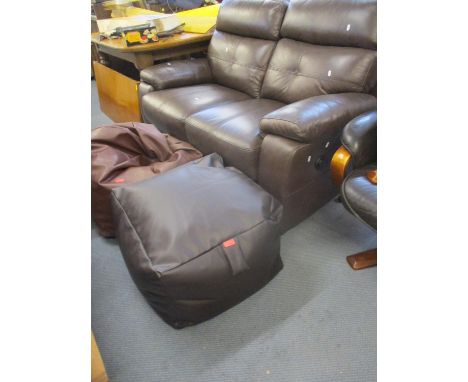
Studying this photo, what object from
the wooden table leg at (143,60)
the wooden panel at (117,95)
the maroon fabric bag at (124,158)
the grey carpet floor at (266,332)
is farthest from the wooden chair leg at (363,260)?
the wooden table leg at (143,60)

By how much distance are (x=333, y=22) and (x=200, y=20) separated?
1218 millimetres

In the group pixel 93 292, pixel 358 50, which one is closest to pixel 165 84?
pixel 358 50

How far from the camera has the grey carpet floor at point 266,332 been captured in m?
1.12

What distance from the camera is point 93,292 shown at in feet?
4.67

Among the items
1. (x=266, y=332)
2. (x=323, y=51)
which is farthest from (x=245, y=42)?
(x=266, y=332)

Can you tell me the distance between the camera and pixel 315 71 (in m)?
1.82

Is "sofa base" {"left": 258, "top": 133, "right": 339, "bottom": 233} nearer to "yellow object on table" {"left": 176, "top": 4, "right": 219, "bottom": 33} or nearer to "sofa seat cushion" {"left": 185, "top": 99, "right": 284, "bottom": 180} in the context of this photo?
"sofa seat cushion" {"left": 185, "top": 99, "right": 284, "bottom": 180}

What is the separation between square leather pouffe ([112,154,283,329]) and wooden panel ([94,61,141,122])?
129 cm

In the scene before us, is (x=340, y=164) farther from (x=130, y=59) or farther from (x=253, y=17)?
(x=130, y=59)

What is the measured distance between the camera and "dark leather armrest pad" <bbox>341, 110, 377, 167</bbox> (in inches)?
50.6

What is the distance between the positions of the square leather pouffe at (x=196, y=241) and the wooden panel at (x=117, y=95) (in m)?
1.29

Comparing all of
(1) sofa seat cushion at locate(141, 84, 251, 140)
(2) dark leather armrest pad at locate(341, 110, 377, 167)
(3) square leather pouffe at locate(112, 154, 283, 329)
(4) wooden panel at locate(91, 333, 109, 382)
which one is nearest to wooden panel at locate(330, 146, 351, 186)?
(2) dark leather armrest pad at locate(341, 110, 377, 167)
